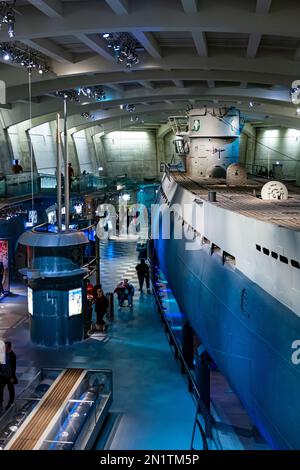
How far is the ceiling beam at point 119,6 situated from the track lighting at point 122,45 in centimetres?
222

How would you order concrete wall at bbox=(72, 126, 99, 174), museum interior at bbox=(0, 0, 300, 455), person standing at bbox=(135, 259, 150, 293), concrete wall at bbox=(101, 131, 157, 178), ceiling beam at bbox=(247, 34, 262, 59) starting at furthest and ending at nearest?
concrete wall at bbox=(101, 131, 157, 178)
concrete wall at bbox=(72, 126, 99, 174)
person standing at bbox=(135, 259, 150, 293)
ceiling beam at bbox=(247, 34, 262, 59)
museum interior at bbox=(0, 0, 300, 455)

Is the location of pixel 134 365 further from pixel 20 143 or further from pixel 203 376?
pixel 20 143

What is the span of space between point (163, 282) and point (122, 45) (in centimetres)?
851

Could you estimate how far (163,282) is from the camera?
19312 millimetres

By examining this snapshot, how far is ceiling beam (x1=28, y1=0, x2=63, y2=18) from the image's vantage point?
10.9m

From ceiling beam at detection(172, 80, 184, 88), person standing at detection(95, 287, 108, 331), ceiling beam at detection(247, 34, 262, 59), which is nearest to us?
person standing at detection(95, 287, 108, 331)

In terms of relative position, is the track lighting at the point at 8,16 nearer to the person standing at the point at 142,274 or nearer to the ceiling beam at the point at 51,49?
the ceiling beam at the point at 51,49

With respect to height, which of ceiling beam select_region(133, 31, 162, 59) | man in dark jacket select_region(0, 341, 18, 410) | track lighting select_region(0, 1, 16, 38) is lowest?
man in dark jacket select_region(0, 341, 18, 410)

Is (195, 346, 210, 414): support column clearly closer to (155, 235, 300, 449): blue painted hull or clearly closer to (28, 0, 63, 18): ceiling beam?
(155, 235, 300, 449): blue painted hull

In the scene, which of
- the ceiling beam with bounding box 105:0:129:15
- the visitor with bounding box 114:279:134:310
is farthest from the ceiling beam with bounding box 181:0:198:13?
the visitor with bounding box 114:279:134:310

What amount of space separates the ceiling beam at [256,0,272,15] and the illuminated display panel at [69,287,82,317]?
7.01 metres

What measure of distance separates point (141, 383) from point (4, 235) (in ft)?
28.2
